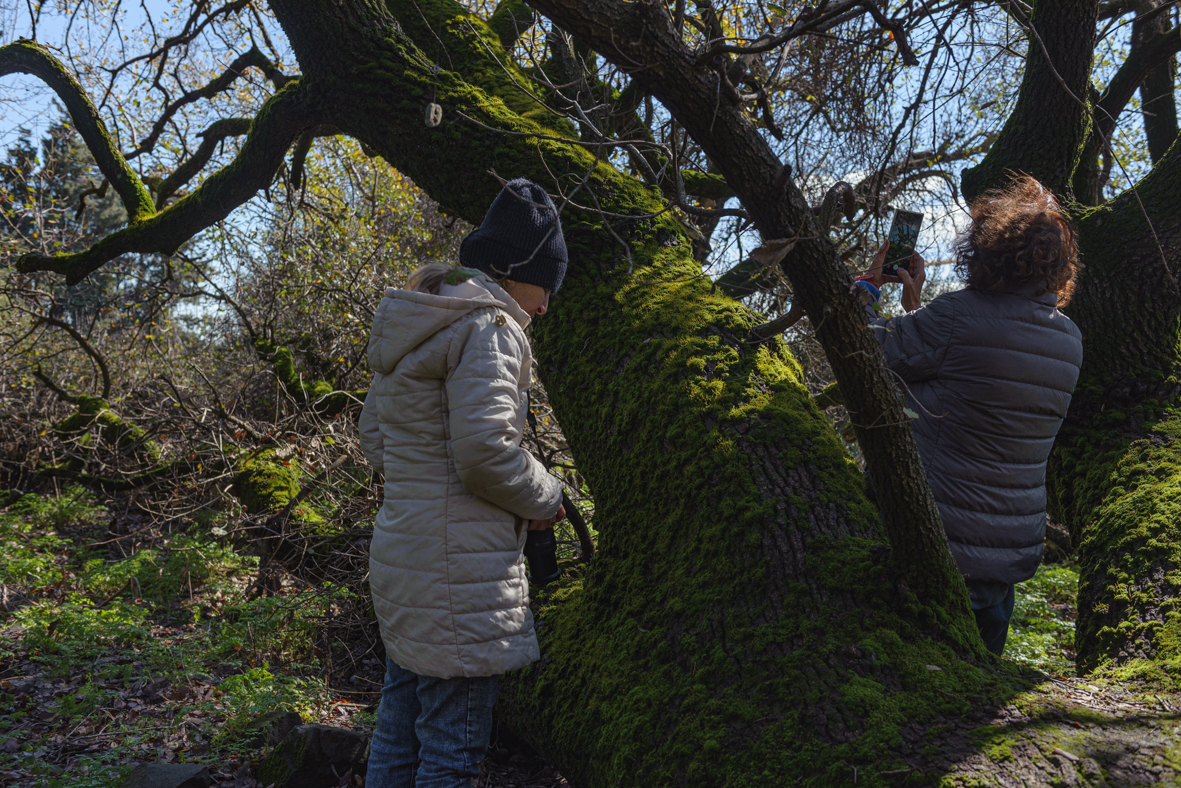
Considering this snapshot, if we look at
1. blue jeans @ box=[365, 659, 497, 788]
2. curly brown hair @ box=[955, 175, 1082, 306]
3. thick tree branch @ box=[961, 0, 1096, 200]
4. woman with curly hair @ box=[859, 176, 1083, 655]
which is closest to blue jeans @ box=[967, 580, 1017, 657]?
woman with curly hair @ box=[859, 176, 1083, 655]

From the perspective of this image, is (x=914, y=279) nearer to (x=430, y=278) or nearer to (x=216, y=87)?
(x=430, y=278)

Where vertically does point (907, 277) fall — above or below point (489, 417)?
above

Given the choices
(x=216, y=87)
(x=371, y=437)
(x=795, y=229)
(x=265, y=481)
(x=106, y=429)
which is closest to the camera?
(x=795, y=229)

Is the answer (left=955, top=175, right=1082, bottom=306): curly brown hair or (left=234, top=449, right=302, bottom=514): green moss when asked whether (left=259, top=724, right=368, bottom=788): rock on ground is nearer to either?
(left=234, top=449, right=302, bottom=514): green moss

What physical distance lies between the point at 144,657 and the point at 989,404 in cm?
447

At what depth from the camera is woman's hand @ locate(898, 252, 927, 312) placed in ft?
8.72

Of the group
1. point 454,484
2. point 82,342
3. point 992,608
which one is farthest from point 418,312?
point 82,342

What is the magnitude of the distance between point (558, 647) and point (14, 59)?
6.71 meters

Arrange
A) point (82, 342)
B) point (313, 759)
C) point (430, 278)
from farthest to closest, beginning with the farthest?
point (82, 342)
point (313, 759)
point (430, 278)

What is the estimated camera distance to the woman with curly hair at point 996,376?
94.9 inches

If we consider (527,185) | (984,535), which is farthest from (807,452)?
(527,185)

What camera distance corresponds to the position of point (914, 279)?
2.74 metres

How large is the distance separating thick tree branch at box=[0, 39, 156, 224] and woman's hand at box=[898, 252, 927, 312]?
18.5 feet

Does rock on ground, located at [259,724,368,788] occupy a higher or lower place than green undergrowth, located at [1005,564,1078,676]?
higher
